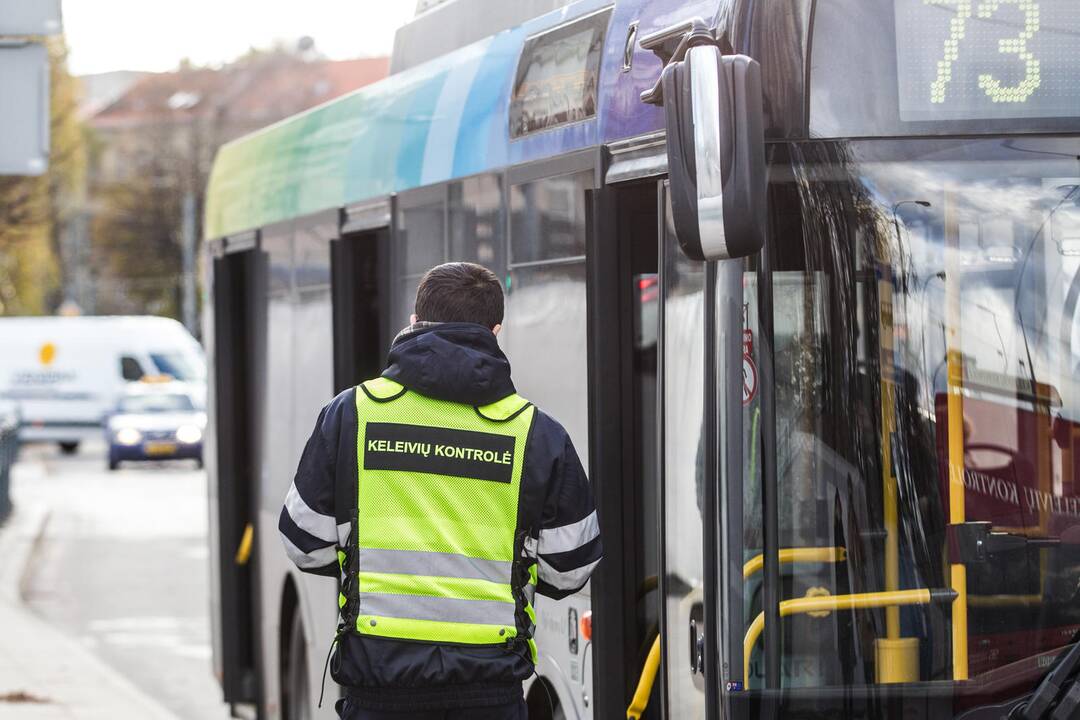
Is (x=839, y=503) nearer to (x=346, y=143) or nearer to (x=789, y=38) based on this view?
(x=789, y=38)

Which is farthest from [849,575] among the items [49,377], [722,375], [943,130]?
[49,377]

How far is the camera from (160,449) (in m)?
34.4

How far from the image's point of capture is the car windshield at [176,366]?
41.3 meters

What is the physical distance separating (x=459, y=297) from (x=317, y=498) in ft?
1.50

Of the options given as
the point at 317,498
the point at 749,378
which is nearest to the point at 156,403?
the point at 317,498

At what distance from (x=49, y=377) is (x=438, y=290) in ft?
125

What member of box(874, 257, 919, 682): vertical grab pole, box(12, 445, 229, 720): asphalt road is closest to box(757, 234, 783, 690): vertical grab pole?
box(874, 257, 919, 682): vertical grab pole

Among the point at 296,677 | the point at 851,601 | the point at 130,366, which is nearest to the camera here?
the point at 851,601

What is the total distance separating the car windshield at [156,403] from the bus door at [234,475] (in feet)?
88.5

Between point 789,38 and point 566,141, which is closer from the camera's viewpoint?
point 789,38

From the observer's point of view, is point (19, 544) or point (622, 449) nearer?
point (622, 449)

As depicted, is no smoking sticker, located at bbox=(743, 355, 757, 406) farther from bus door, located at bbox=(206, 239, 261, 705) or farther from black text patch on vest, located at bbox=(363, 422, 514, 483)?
bus door, located at bbox=(206, 239, 261, 705)

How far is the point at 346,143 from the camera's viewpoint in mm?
6809

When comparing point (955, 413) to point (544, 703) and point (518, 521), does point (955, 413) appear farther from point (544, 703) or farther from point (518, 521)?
point (544, 703)
